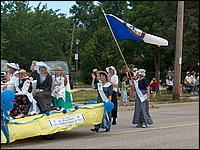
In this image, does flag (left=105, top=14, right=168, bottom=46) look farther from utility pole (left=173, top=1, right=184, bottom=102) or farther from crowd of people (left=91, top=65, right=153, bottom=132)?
utility pole (left=173, top=1, right=184, bottom=102)

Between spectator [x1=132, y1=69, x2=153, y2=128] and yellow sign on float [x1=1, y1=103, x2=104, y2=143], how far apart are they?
69.0 inches

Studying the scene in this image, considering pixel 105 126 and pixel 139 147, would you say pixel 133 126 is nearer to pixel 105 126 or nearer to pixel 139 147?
pixel 105 126

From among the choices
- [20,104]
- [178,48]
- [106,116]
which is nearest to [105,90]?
[106,116]

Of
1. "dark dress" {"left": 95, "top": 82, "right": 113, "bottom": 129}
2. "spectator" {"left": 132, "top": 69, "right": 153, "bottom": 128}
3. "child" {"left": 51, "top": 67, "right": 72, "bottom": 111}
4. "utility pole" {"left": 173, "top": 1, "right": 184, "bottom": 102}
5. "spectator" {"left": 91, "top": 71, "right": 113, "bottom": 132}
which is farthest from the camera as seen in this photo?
"utility pole" {"left": 173, "top": 1, "right": 184, "bottom": 102}

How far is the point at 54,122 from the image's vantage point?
34.4 ft

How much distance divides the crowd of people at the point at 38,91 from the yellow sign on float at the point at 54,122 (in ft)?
1.12

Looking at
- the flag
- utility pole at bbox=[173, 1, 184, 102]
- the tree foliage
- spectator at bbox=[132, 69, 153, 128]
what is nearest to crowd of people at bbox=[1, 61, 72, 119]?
spectator at bbox=[132, 69, 153, 128]

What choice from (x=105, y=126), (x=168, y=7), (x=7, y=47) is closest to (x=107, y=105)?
(x=105, y=126)

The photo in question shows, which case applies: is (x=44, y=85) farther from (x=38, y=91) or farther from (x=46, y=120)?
(x=46, y=120)

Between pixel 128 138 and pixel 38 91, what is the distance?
231 cm

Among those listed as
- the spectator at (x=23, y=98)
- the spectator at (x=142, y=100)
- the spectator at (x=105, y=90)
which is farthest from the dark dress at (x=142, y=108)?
the spectator at (x=23, y=98)

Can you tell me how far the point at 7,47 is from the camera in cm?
5247

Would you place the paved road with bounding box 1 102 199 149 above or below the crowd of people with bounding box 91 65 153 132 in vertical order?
below

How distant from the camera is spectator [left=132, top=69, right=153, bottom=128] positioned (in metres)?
13.1
